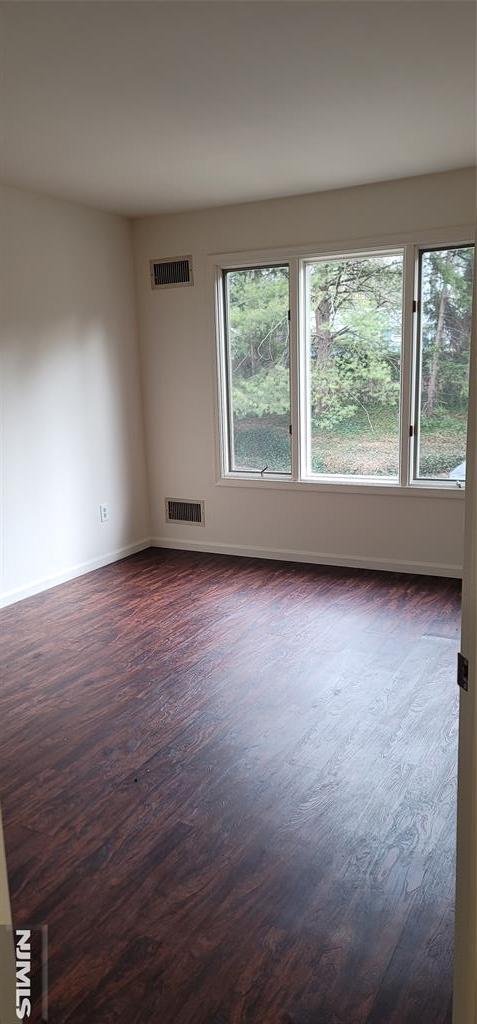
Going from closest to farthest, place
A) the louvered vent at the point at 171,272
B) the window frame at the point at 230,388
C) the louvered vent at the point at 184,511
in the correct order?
the window frame at the point at 230,388 < the louvered vent at the point at 171,272 < the louvered vent at the point at 184,511

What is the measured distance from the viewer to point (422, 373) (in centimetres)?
499

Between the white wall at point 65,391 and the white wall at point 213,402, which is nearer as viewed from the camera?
the white wall at point 65,391

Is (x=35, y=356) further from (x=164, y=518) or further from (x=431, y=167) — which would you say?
(x=431, y=167)

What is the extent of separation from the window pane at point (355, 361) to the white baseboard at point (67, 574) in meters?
1.76

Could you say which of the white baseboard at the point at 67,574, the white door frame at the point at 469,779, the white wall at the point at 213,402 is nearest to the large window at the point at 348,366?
the white wall at the point at 213,402

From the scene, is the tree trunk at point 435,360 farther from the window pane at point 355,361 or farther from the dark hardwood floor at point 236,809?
the dark hardwood floor at point 236,809

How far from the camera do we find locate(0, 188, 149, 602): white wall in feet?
15.5

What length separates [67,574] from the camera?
17.5ft

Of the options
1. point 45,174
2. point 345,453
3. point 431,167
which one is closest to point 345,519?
point 345,453

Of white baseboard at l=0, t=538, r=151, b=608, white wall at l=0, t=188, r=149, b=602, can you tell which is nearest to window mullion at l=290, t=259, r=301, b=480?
white wall at l=0, t=188, r=149, b=602

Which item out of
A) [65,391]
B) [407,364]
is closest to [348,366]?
[407,364]

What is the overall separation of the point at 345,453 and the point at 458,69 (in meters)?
2.78

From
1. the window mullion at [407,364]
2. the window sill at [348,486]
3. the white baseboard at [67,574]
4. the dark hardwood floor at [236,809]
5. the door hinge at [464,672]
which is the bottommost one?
the dark hardwood floor at [236,809]

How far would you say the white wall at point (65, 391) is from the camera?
473 cm
